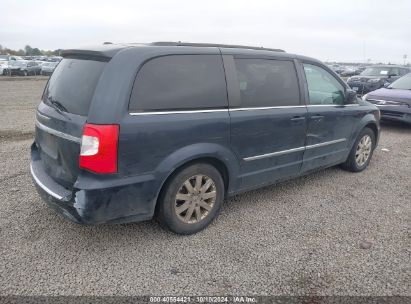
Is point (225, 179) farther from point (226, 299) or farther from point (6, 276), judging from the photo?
point (6, 276)

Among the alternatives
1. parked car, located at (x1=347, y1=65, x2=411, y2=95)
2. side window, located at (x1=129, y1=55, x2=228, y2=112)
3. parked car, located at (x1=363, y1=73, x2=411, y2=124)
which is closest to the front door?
side window, located at (x1=129, y1=55, x2=228, y2=112)

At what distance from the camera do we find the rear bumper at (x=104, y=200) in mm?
2779

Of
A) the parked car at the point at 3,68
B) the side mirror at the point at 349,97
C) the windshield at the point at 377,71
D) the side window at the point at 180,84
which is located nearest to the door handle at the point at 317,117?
the side mirror at the point at 349,97

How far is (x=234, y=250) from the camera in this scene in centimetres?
319

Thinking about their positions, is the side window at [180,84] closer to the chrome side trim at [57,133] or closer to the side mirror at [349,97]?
the chrome side trim at [57,133]

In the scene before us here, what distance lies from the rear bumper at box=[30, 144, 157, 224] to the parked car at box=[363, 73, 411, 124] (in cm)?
776

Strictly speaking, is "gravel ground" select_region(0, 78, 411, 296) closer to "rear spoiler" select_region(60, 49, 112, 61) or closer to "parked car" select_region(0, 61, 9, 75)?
"rear spoiler" select_region(60, 49, 112, 61)

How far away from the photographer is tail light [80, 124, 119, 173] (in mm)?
2709

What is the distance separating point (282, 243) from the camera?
3334mm

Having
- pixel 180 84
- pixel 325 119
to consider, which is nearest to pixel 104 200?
pixel 180 84

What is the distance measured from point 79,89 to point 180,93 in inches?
34.2

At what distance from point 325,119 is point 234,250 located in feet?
7.37

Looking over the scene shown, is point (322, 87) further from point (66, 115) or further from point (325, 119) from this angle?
point (66, 115)

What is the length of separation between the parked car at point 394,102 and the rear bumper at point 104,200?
7757mm
